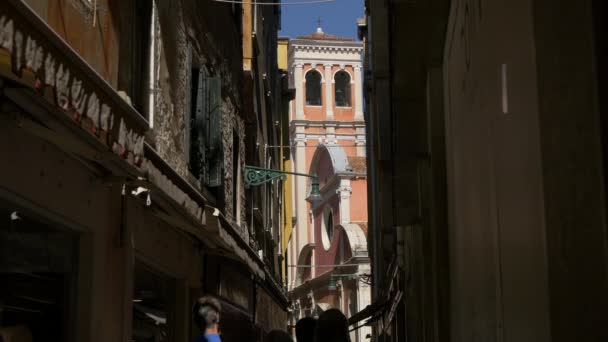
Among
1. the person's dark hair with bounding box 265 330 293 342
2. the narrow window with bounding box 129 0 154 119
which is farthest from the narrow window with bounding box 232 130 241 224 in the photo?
the person's dark hair with bounding box 265 330 293 342

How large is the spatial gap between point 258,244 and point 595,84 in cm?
1956

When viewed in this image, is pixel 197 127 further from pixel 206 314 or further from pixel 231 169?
pixel 206 314

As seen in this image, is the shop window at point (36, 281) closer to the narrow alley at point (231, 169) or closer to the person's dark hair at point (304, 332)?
the narrow alley at point (231, 169)

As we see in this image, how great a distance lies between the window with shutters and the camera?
38.0 ft

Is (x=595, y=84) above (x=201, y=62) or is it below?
below

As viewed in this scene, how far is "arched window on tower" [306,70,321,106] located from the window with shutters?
49.1 metres

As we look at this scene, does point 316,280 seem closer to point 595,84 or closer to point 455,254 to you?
point 455,254

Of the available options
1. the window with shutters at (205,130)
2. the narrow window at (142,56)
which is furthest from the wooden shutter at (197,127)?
the narrow window at (142,56)

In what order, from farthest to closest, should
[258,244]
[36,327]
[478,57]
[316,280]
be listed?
[316,280]
[258,244]
[36,327]
[478,57]

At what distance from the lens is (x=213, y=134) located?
12.4 metres

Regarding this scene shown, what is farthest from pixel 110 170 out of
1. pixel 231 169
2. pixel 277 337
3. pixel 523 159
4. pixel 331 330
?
pixel 231 169

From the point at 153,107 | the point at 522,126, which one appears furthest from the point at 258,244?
the point at 522,126

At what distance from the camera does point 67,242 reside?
260 inches

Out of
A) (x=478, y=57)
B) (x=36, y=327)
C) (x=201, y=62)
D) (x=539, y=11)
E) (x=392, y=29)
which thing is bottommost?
(x=36, y=327)
